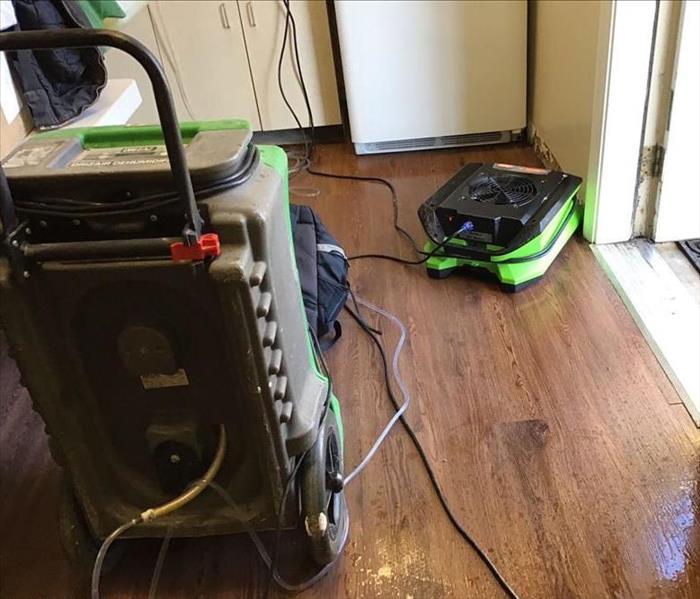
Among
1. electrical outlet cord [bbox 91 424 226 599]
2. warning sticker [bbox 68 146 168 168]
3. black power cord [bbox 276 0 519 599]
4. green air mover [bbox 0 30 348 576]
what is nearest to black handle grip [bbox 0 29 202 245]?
green air mover [bbox 0 30 348 576]

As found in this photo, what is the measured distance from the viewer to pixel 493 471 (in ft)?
4.64

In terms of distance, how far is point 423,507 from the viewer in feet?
4.47

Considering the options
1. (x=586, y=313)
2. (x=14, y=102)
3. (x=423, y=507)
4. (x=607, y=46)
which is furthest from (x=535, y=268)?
(x=14, y=102)

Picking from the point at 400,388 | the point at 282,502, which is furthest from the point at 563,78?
the point at 282,502

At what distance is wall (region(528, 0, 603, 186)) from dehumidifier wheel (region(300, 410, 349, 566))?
3.86ft

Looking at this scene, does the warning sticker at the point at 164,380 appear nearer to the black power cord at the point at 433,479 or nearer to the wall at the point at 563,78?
the black power cord at the point at 433,479

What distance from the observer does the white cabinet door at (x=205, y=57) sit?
8.55 feet

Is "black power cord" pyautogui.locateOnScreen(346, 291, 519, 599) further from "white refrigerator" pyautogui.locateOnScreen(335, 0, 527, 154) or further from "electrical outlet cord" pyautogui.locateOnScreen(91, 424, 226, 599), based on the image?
"white refrigerator" pyautogui.locateOnScreen(335, 0, 527, 154)

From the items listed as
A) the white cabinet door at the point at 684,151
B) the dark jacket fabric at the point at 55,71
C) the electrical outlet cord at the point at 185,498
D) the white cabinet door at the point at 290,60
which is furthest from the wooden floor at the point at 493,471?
the white cabinet door at the point at 290,60

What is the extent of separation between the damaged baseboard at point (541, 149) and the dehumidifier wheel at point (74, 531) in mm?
1738

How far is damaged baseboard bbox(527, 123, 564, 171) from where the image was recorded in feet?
8.00

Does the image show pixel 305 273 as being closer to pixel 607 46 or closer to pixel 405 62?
pixel 607 46

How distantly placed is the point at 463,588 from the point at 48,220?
0.84 m

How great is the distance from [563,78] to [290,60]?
38.5 inches
